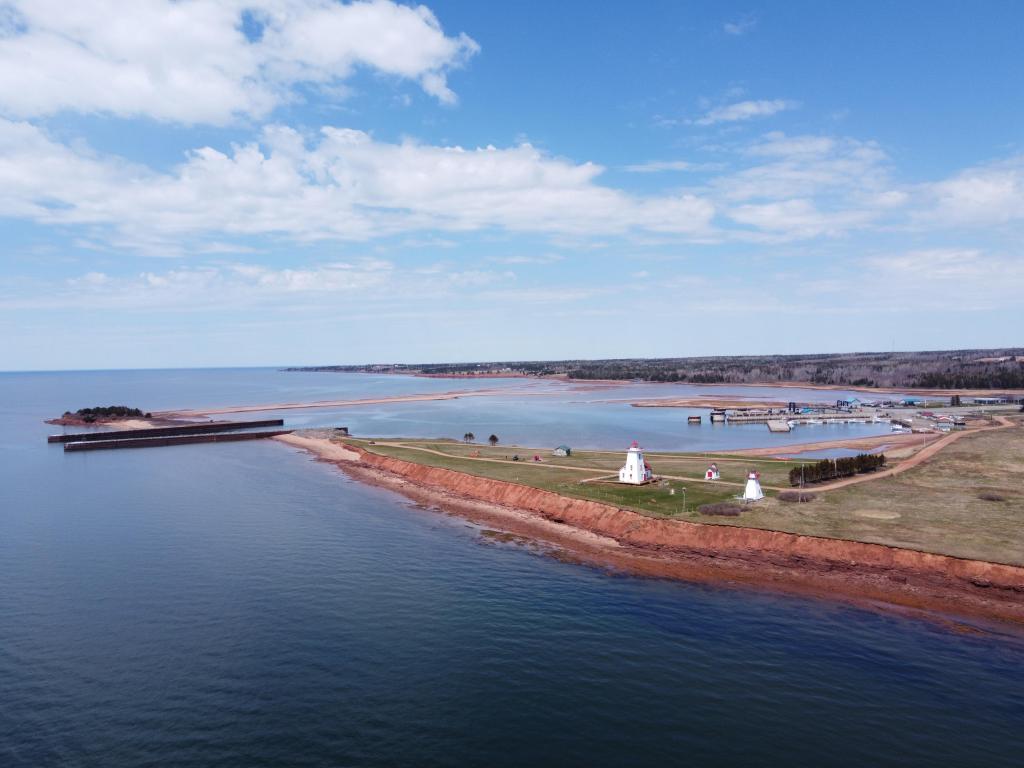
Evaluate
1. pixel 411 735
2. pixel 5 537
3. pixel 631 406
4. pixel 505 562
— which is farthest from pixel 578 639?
pixel 631 406

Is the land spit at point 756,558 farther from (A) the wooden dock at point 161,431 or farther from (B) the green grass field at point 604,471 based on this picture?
(A) the wooden dock at point 161,431

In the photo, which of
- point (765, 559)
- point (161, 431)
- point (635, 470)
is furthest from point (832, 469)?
point (161, 431)

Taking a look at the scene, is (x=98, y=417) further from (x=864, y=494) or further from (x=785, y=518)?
(x=864, y=494)

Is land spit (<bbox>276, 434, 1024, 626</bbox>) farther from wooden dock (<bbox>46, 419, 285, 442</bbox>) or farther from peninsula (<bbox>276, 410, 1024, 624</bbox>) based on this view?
wooden dock (<bbox>46, 419, 285, 442</bbox>)

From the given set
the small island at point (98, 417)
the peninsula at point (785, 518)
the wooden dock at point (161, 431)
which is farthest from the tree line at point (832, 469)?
the small island at point (98, 417)

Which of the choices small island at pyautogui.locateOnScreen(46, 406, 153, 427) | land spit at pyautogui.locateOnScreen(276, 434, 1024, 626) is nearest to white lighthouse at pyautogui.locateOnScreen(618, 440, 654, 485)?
land spit at pyautogui.locateOnScreen(276, 434, 1024, 626)

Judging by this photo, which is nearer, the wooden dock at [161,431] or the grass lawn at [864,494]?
the grass lawn at [864,494]

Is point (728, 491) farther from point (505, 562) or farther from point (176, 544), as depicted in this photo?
point (176, 544)
